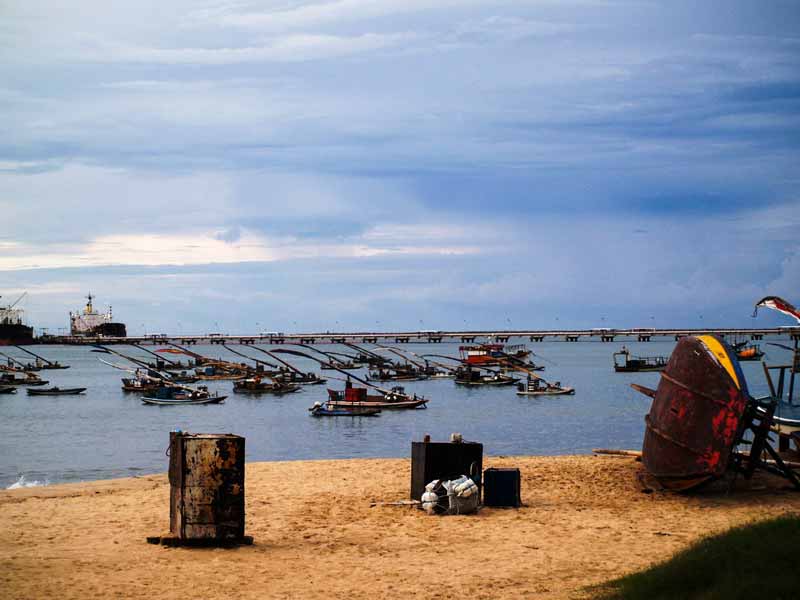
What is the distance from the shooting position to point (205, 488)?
1433 cm

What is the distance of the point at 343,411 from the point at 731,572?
49.0 meters

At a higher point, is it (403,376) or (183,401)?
(403,376)

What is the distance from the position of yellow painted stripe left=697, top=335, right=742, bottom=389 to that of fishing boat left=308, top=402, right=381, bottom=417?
38973mm

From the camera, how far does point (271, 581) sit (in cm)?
1300

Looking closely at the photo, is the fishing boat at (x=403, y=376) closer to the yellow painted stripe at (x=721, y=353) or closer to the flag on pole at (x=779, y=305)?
the flag on pole at (x=779, y=305)

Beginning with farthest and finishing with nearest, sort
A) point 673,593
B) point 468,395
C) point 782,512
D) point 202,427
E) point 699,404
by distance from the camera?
point 468,395
point 202,427
point 699,404
point 782,512
point 673,593

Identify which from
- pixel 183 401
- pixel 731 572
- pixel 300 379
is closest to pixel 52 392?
pixel 183 401

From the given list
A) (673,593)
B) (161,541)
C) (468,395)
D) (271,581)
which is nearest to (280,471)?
(161,541)

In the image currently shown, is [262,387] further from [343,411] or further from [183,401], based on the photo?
[343,411]

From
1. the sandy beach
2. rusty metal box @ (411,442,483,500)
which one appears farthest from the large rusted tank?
rusty metal box @ (411,442,483,500)

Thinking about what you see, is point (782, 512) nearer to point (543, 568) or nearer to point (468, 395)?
point (543, 568)

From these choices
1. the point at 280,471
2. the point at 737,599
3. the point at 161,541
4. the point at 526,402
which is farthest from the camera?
the point at 526,402

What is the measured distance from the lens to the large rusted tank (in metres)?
18.9

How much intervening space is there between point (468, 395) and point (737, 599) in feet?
247
